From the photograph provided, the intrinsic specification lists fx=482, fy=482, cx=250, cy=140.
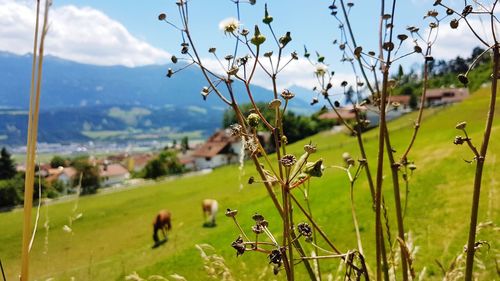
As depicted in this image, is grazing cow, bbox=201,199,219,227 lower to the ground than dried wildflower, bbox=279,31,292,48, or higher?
lower

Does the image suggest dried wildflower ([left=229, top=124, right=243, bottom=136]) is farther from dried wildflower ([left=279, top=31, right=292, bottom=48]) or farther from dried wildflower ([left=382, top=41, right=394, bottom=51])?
dried wildflower ([left=382, top=41, right=394, bottom=51])

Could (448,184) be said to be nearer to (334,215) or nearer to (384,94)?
(334,215)

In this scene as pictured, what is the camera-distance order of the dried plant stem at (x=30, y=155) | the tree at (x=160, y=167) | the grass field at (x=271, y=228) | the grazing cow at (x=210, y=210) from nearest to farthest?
the dried plant stem at (x=30, y=155) < the grass field at (x=271, y=228) < the grazing cow at (x=210, y=210) < the tree at (x=160, y=167)

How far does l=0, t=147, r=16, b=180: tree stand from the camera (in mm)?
81613

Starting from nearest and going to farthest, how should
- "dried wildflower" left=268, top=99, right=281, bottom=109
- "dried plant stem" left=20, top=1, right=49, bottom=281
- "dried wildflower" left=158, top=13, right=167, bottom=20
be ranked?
"dried plant stem" left=20, top=1, right=49, bottom=281, "dried wildflower" left=268, top=99, right=281, bottom=109, "dried wildflower" left=158, top=13, right=167, bottom=20

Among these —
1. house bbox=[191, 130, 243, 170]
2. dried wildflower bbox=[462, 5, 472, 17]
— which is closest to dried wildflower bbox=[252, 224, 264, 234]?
dried wildflower bbox=[462, 5, 472, 17]

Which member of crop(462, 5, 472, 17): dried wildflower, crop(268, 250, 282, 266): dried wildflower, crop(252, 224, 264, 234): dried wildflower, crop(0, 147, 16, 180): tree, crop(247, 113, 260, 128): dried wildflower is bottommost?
crop(0, 147, 16, 180): tree

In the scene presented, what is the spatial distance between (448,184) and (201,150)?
99589 mm

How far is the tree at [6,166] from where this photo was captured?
81613 millimetres

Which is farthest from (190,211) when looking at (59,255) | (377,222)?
(377,222)

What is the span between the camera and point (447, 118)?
5409cm

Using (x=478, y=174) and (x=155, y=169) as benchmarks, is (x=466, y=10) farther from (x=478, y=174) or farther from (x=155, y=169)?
(x=155, y=169)

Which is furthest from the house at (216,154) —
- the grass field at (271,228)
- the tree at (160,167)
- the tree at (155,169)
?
the grass field at (271,228)

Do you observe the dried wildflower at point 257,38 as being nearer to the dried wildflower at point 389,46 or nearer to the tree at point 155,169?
the dried wildflower at point 389,46
